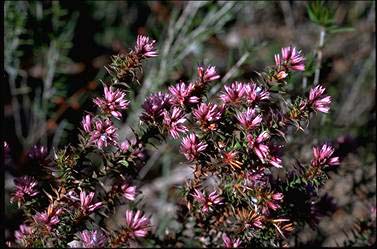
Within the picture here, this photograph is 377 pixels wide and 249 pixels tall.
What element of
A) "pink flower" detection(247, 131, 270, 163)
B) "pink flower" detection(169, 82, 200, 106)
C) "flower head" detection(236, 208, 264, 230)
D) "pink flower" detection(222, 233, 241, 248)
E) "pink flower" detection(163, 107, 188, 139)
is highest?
"pink flower" detection(169, 82, 200, 106)

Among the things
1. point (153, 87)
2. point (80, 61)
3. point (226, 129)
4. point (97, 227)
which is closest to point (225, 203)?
point (226, 129)

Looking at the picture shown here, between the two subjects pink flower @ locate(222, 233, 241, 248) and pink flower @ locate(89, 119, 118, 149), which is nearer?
pink flower @ locate(89, 119, 118, 149)

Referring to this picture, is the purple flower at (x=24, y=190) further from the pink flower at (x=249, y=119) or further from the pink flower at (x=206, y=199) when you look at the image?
the pink flower at (x=249, y=119)

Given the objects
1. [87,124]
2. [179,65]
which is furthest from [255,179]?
[179,65]

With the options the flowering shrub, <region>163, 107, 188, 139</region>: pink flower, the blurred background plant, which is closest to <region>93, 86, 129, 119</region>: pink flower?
the flowering shrub

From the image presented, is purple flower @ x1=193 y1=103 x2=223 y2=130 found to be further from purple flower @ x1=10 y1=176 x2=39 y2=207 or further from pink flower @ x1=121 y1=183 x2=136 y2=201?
purple flower @ x1=10 y1=176 x2=39 y2=207

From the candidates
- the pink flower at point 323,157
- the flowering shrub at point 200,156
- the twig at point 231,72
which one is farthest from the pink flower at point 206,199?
the twig at point 231,72
